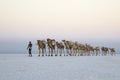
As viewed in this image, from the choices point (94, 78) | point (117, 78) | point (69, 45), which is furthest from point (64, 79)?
point (69, 45)

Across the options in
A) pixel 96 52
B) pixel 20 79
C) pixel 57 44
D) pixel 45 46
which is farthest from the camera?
pixel 96 52

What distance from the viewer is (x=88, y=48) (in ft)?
443

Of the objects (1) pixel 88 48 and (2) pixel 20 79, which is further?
(1) pixel 88 48

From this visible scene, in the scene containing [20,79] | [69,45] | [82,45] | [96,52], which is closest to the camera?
[20,79]

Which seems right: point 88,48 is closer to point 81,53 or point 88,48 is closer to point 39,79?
point 81,53

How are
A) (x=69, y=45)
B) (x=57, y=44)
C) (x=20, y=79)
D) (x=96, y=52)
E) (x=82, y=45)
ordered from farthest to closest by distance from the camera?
(x=96, y=52)
(x=82, y=45)
(x=69, y=45)
(x=57, y=44)
(x=20, y=79)

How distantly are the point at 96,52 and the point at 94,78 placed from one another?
122969mm

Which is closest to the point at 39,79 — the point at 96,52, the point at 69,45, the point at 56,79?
the point at 56,79

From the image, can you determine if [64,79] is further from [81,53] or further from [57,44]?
[81,53]

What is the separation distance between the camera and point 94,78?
23828 millimetres

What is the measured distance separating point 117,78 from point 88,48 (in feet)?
366

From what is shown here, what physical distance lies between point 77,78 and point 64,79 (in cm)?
120

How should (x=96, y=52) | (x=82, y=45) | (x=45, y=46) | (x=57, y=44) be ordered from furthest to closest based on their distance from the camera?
(x=96, y=52)
(x=82, y=45)
(x=57, y=44)
(x=45, y=46)

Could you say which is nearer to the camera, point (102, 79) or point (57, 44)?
point (102, 79)
